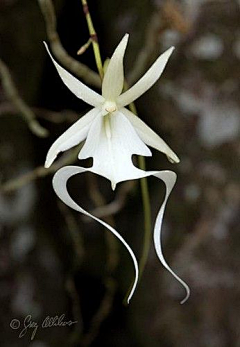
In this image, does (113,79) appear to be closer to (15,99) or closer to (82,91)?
(82,91)

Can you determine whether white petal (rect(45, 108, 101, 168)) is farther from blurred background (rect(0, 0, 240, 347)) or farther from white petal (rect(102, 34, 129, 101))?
blurred background (rect(0, 0, 240, 347))

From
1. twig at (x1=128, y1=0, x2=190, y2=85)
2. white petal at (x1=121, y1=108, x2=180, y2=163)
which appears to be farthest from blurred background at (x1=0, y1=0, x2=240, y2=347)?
white petal at (x1=121, y1=108, x2=180, y2=163)

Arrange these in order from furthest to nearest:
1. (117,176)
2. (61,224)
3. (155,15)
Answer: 1. (61,224)
2. (155,15)
3. (117,176)

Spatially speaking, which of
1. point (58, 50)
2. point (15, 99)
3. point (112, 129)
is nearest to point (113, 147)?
point (112, 129)

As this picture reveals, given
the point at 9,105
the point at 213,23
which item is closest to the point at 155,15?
the point at 213,23

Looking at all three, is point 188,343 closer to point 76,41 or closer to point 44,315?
point 44,315
